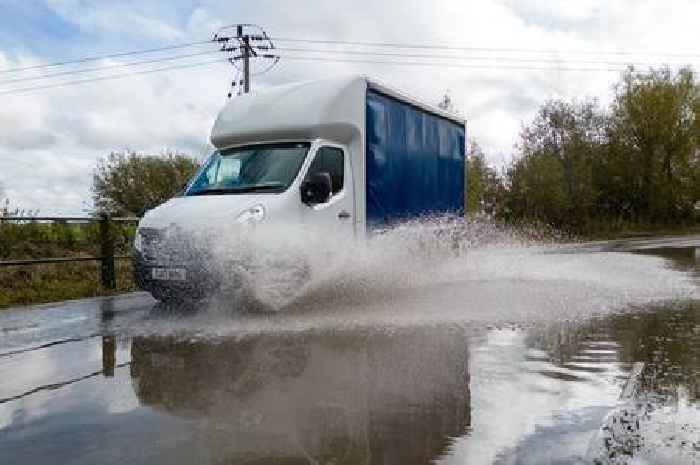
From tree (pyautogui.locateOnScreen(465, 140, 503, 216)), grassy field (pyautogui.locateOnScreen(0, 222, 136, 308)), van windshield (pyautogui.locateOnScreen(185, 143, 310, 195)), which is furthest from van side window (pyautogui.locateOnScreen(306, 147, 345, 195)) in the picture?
tree (pyautogui.locateOnScreen(465, 140, 503, 216))

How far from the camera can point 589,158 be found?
4403 cm

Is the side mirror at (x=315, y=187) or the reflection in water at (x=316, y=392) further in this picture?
the side mirror at (x=315, y=187)

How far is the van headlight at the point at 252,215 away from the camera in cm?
829

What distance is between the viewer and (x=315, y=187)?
9031mm

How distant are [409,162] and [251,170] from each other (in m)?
3.26

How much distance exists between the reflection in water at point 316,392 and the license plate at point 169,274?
1.57 m

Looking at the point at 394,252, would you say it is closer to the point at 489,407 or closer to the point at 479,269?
the point at 479,269

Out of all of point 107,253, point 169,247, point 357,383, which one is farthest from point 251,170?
point 357,383

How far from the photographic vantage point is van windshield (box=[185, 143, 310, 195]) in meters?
9.16

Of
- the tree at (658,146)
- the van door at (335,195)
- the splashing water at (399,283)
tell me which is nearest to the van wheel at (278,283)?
the splashing water at (399,283)

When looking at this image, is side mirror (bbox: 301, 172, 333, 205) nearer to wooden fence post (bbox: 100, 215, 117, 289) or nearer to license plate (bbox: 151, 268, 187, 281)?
license plate (bbox: 151, 268, 187, 281)

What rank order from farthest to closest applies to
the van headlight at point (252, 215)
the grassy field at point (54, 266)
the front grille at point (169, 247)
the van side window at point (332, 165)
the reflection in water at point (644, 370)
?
the grassy field at point (54, 266), the van side window at point (332, 165), the front grille at point (169, 247), the van headlight at point (252, 215), the reflection in water at point (644, 370)

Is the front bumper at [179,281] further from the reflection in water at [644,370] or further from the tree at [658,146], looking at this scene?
the tree at [658,146]

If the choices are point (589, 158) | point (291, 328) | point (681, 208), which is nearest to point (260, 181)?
point (291, 328)
